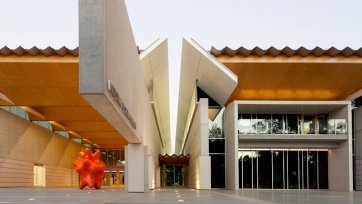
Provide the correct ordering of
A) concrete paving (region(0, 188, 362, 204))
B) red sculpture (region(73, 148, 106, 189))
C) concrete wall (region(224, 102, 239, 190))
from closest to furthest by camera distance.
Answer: concrete paving (region(0, 188, 362, 204)) → concrete wall (region(224, 102, 239, 190)) → red sculpture (region(73, 148, 106, 189))

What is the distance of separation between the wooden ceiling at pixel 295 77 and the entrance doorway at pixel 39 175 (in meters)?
18.4

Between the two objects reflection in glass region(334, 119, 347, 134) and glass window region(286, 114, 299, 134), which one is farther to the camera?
glass window region(286, 114, 299, 134)

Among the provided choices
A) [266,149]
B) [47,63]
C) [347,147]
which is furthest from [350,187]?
[47,63]

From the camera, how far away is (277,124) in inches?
1217

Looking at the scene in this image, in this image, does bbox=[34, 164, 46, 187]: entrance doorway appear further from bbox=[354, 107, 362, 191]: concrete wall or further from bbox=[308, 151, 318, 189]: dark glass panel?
bbox=[354, 107, 362, 191]: concrete wall

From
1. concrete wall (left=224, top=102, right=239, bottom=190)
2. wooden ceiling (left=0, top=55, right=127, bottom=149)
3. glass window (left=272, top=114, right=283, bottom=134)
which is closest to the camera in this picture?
wooden ceiling (left=0, top=55, right=127, bottom=149)

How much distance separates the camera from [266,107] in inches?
1178

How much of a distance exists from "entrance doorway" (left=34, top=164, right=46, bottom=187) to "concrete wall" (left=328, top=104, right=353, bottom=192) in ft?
77.5

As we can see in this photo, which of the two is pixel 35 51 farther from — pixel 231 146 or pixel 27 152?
pixel 27 152

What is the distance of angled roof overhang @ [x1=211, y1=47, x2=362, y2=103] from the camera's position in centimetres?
2664

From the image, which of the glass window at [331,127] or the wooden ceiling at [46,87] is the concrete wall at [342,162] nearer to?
the glass window at [331,127]

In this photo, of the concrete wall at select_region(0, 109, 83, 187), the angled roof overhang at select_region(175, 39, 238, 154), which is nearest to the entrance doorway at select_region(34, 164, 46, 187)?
the concrete wall at select_region(0, 109, 83, 187)

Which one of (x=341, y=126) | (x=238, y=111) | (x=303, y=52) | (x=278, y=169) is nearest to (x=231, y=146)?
(x=238, y=111)

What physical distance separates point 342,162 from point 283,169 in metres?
3.82
